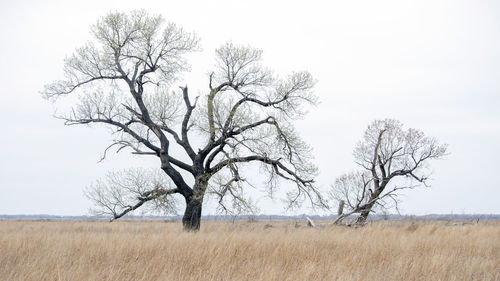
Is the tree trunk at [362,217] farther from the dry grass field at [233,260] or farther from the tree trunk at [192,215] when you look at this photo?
the dry grass field at [233,260]

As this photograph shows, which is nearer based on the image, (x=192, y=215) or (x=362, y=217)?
(x=192, y=215)

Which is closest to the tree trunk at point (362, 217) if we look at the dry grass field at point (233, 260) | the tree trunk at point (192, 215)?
the tree trunk at point (192, 215)

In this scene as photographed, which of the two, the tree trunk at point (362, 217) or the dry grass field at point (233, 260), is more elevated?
the tree trunk at point (362, 217)

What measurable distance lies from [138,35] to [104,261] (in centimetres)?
1501

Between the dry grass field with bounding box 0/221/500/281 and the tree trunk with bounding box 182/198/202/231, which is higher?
the tree trunk with bounding box 182/198/202/231

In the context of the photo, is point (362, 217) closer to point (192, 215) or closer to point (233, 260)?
point (192, 215)

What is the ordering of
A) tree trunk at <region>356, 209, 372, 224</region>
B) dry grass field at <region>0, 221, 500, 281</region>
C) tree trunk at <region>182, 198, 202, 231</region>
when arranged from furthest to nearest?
tree trunk at <region>356, 209, 372, 224</region>, tree trunk at <region>182, 198, 202, 231</region>, dry grass field at <region>0, 221, 500, 281</region>

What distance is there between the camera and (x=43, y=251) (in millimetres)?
8555

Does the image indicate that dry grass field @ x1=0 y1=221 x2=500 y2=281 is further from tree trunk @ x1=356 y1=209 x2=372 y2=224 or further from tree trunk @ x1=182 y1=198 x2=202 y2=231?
tree trunk @ x1=356 y1=209 x2=372 y2=224

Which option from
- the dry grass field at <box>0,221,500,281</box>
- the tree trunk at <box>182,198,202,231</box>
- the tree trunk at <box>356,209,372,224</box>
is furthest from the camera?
the tree trunk at <box>356,209,372,224</box>

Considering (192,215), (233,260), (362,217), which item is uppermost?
(192,215)

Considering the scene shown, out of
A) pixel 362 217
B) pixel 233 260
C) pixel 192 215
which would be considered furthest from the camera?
pixel 362 217

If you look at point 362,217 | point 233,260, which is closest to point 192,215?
point 362,217

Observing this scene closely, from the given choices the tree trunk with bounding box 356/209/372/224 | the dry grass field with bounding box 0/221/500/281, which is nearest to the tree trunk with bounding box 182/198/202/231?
the tree trunk with bounding box 356/209/372/224
